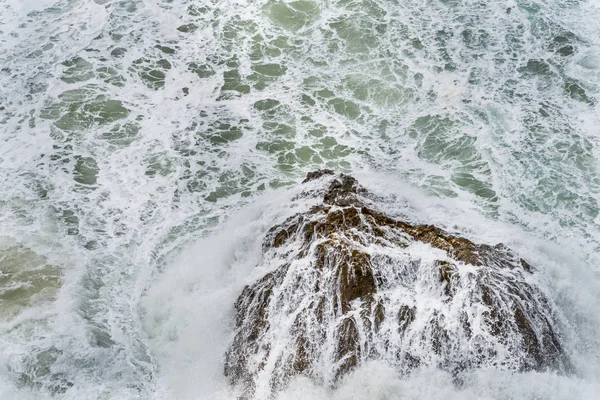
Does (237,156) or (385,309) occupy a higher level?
(385,309)

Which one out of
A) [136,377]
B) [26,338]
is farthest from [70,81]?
[136,377]

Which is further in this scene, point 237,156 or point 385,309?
point 237,156

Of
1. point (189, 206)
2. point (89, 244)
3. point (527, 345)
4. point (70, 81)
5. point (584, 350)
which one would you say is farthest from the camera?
point (70, 81)

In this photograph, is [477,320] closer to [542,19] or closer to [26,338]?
[26,338]

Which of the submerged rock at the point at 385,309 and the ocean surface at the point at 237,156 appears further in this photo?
the ocean surface at the point at 237,156
